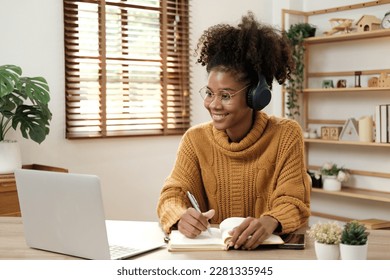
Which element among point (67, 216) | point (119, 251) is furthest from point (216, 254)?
point (67, 216)

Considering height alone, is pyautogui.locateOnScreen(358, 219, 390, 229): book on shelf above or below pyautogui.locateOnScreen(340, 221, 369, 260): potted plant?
below

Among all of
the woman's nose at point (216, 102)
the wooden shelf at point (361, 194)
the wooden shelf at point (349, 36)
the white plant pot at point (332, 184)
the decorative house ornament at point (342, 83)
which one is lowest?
the wooden shelf at point (361, 194)

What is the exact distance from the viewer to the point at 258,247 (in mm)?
1420

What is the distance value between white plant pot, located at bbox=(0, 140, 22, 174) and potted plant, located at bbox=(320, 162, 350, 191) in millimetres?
2118

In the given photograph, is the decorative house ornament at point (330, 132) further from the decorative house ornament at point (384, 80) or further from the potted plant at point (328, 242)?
the potted plant at point (328, 242)

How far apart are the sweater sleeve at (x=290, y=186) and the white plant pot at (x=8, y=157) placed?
5.57 ft

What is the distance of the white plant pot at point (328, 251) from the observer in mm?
1246

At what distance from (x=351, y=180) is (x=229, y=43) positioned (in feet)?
8.56


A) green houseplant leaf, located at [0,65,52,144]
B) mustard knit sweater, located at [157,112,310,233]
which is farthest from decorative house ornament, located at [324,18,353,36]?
mustard knit sweater, located at [157,112,310,233]

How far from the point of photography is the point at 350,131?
13.0 feet

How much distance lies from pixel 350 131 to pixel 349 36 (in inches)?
25.5

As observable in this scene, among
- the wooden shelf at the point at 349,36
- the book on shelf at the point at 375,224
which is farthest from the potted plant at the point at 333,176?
the wooden shelf at the point at 349,36

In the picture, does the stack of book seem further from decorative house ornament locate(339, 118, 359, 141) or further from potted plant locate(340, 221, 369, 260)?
potted plant locate(340, 221, 369, 260)

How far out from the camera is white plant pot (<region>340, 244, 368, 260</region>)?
121 centimetres
